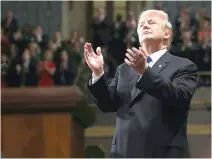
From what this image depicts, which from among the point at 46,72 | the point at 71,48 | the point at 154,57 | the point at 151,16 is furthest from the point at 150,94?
the point at 71,48

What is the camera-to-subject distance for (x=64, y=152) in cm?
224

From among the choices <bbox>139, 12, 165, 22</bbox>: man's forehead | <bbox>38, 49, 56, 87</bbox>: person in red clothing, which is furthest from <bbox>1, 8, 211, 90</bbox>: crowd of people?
<bbox>139, 12, 165, 22</bbox>: man's forehead

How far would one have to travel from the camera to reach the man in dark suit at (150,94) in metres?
1.49

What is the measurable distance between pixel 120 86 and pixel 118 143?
0.18 m

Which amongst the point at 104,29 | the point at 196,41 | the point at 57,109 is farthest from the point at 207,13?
the point at 57,109

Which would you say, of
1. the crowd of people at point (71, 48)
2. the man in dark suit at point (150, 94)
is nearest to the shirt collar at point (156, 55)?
the man in dark suit at point (150, 94)

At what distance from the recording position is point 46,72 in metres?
6.46

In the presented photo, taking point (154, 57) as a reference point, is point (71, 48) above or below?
below

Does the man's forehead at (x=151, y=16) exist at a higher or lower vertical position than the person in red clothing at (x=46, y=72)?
higher

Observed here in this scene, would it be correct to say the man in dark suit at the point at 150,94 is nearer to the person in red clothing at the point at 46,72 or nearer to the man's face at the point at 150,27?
the man's face at the point at 150,27

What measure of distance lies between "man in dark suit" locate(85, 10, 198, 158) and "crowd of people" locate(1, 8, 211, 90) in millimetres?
4403

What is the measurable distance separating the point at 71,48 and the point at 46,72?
0.72 m

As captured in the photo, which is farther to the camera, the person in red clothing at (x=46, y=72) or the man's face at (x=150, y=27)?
the person in red clothing at (x=46, y=72)

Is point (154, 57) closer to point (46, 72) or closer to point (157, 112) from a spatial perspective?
point (157, 112)
